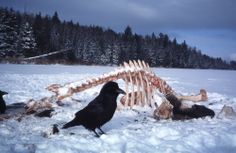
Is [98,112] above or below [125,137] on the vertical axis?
above

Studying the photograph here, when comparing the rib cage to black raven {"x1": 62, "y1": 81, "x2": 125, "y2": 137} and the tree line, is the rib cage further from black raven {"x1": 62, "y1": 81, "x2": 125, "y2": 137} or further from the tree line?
the tree line

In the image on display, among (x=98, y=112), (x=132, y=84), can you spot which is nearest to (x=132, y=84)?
(x=132, y=84)

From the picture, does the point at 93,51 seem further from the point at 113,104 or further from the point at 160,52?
the point at 113,104

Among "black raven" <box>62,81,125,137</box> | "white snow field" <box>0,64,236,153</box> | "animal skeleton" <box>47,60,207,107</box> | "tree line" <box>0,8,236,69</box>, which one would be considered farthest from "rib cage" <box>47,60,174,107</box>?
"tree line" <box>0,8,236,69</box>

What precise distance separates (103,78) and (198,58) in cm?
15270

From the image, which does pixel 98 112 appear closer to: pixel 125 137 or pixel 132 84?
pixel 125 137

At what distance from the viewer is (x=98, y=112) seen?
520 centimetres

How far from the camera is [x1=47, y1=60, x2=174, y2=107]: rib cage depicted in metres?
7.46

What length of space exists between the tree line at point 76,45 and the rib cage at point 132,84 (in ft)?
164

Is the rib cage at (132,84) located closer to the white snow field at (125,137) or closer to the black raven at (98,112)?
the white snow field at (125,137)

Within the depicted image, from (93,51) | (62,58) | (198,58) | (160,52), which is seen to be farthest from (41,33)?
(198,58)

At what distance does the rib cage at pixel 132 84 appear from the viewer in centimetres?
746

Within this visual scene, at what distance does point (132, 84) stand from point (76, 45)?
9216 cm

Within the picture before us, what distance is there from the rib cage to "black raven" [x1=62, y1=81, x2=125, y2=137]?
2.09m
